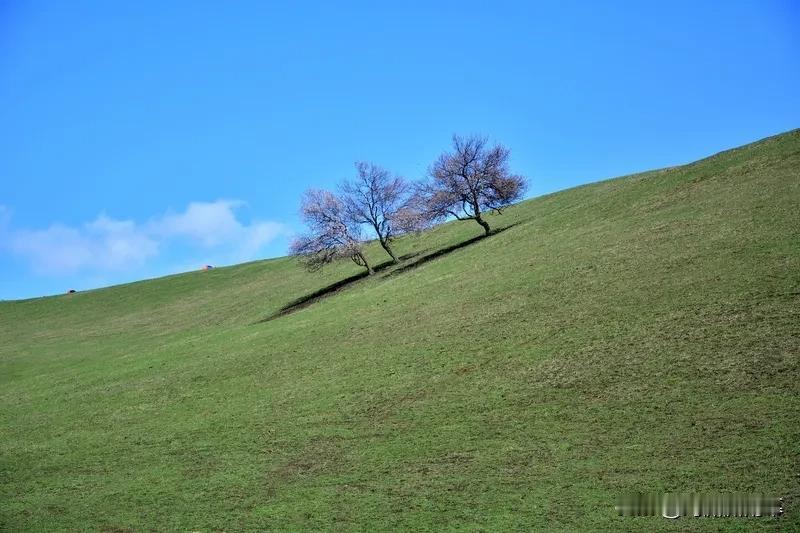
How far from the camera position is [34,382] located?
38.1 m

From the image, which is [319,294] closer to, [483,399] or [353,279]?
[353,279]

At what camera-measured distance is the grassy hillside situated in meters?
14.9

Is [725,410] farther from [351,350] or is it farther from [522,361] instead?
[351,350]

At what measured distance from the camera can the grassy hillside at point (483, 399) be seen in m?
14.9

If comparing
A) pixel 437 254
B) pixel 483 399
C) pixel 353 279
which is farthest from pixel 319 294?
pixel 483 399

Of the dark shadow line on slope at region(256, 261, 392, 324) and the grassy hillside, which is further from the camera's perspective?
the dark shadow line on slope at region(256, 261, 392, 324)

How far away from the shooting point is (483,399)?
68.2ft

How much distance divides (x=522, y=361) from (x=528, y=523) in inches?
399

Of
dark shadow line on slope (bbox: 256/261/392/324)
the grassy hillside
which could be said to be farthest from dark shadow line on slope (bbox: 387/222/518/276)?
the grassy hillside

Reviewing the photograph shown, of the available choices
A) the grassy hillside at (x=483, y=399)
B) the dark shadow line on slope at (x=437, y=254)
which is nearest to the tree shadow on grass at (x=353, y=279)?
the dark shadow line on slope at (x=437, y=254)

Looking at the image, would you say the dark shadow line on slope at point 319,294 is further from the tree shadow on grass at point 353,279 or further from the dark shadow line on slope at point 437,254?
the dark shadow line on slope at point 437,254

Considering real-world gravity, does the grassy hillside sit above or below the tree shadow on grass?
below

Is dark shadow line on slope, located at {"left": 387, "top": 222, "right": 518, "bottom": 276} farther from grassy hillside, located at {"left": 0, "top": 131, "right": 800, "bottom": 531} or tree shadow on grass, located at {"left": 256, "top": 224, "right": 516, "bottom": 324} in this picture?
grassy hillside, located at {"left": 0, "top": 131, "right": 800, "bottom": 531}

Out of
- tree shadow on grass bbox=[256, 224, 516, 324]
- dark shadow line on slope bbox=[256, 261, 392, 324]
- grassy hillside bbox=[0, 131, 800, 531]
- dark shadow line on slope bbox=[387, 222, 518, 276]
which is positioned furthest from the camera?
dark shadow line on slope bbox=[387, 222, 518, 276]
